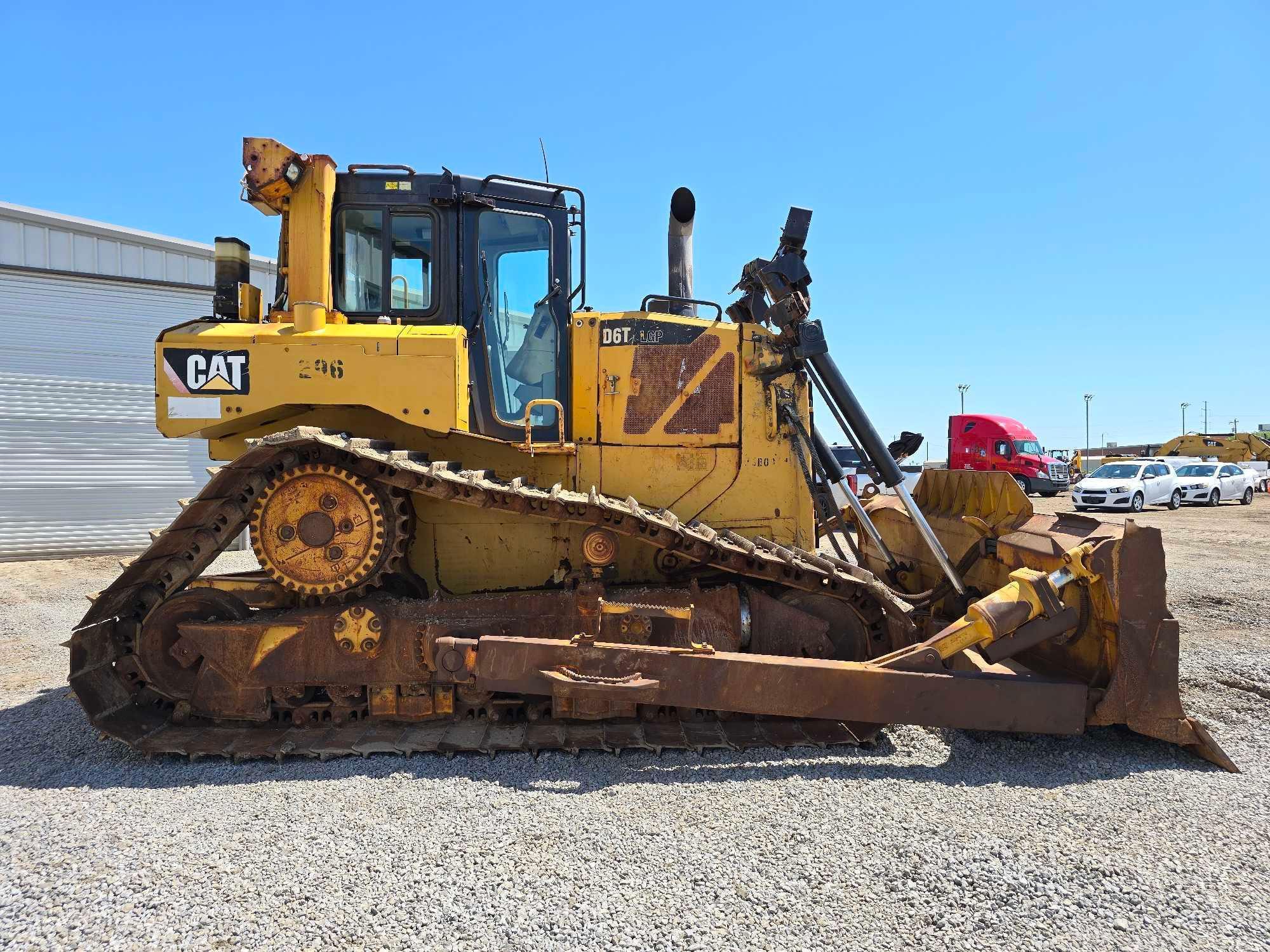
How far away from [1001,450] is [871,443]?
82.8 ft

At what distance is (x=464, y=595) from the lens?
4.69m

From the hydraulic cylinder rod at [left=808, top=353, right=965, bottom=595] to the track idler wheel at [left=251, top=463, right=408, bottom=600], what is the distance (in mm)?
3083

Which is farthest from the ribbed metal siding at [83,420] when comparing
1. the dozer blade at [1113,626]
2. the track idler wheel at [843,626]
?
the dozer blade at [1113,626]

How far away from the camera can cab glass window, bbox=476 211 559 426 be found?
494 centimetres

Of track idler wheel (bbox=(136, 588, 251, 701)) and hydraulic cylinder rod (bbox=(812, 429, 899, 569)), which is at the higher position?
hydraulic cylinder rod (bbox=(812, 429, 899, 569))

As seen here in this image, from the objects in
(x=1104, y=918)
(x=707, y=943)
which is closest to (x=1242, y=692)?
(x=1104, y=918)

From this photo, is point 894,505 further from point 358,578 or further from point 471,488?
point 358,578

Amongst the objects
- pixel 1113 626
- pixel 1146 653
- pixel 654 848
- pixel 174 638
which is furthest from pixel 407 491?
pixel 1146 653

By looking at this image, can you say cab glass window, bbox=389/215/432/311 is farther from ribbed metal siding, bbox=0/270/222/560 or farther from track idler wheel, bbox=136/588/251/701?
ribbed metal siding, bbox=0/270/222/560

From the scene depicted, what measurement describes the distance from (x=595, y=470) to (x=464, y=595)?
126 cm

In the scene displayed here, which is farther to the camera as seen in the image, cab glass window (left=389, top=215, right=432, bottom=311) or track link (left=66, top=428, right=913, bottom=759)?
cab glass window (left=389, top=215, right=432, bottom=311)

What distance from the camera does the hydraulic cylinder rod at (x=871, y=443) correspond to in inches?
200

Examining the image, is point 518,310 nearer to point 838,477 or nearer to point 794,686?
point 838,477

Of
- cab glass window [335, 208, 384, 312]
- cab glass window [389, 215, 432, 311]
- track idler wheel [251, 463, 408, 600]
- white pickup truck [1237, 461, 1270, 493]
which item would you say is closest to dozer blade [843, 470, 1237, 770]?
track idler wheel [251, 463, 408, 600]
